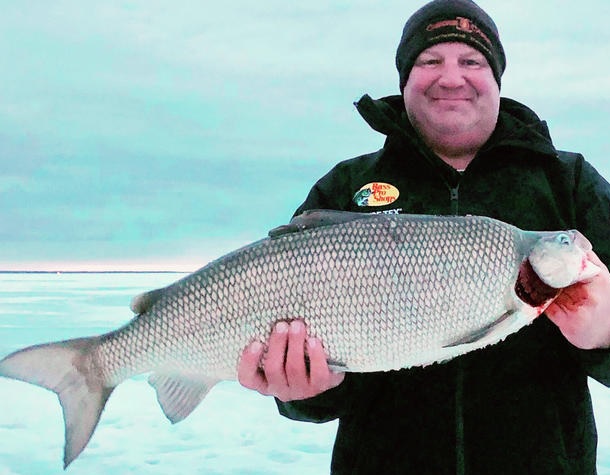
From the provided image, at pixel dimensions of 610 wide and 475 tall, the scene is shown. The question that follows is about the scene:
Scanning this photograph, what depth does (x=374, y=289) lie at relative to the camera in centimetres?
244

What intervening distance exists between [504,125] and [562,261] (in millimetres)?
881

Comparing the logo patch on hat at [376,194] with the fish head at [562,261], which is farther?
the logo patch on hat at [376,194]

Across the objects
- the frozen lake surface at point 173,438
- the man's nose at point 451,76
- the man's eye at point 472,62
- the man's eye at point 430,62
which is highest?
the man's eye at point 430,62

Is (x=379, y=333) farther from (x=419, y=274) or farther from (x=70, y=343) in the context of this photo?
(x=70, y=343)

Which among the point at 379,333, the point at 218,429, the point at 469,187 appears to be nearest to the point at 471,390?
the point at 379,333

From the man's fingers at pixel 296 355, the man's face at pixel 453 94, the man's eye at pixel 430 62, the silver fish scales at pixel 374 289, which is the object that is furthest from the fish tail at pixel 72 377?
the man's eye at pixel 430 62

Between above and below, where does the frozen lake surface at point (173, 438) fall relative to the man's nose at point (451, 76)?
below

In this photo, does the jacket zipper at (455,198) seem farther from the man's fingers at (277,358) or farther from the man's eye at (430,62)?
the man's fingers at (277,358)

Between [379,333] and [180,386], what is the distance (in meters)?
0.80

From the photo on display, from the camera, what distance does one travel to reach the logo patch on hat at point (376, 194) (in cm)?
300

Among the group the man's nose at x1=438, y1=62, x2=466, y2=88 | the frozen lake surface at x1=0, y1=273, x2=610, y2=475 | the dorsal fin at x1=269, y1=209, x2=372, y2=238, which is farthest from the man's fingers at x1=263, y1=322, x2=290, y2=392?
the frozen lake surface at x1=0, y1=273, x2=610, y2=475

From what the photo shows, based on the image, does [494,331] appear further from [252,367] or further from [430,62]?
A: [430,62]

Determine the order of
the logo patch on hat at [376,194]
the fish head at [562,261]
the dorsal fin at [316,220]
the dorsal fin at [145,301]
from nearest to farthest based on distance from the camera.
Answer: the fish head at [562,261]
the dorsal fin at [316,220]
the dorsal fin at [145,301]
the logo patch on hat at [376,194]

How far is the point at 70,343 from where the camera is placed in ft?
9.07
